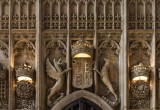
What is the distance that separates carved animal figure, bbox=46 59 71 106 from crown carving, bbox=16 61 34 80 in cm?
59

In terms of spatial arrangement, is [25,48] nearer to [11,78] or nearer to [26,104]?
[11,78]

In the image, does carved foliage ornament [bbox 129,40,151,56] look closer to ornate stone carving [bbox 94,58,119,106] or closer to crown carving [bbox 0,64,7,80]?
ornate stone carving [bbox 94,58,119,106]

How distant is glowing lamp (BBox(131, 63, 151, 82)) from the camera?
21.9m

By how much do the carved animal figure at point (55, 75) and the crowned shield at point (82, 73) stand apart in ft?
0.98

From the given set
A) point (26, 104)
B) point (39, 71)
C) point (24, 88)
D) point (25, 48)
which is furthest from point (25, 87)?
point (25, 48)

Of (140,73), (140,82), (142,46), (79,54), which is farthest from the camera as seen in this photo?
(142,46)

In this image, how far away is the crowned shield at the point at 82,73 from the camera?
22156 millimetres

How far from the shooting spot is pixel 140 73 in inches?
862

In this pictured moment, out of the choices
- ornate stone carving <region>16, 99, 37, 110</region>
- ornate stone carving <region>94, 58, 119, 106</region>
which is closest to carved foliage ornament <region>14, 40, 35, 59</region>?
ornate stone carving <region>16, 99, 37, 110</region>

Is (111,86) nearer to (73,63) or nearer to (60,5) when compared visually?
(73,63)

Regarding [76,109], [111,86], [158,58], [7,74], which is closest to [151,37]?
[158,58]

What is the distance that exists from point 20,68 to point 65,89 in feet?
5.46

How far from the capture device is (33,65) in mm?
22422

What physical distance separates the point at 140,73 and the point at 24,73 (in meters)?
3.83
